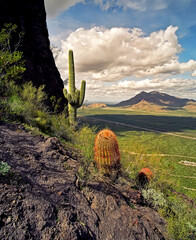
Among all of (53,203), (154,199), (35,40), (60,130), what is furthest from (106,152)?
(35,40)

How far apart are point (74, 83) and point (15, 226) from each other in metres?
13.6

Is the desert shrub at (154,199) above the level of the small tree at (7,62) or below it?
below

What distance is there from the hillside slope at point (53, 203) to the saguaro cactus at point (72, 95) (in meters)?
7.39

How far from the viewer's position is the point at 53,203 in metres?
3.33

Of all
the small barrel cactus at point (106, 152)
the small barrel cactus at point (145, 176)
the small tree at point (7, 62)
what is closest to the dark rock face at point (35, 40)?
the small tree at point (7, 62)

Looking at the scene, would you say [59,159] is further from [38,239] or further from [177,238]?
[177,238]

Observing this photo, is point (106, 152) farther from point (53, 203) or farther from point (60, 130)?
point (53, 203)

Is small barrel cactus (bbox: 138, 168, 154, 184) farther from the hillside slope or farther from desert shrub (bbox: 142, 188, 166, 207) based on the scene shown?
the hillside slope

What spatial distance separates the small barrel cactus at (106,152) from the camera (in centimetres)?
741

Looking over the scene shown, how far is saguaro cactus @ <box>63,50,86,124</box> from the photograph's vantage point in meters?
13.4

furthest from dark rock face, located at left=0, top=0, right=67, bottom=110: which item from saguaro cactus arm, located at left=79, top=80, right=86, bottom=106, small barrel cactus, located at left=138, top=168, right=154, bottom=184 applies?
small barrel cactus, located at left=138, top=168, right=154, bottom=184

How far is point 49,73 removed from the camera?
19719 millimetres

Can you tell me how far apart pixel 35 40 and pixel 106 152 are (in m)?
19.8

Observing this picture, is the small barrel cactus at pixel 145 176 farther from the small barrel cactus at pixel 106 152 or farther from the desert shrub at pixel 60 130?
the desert shrub at pixel 60 130
